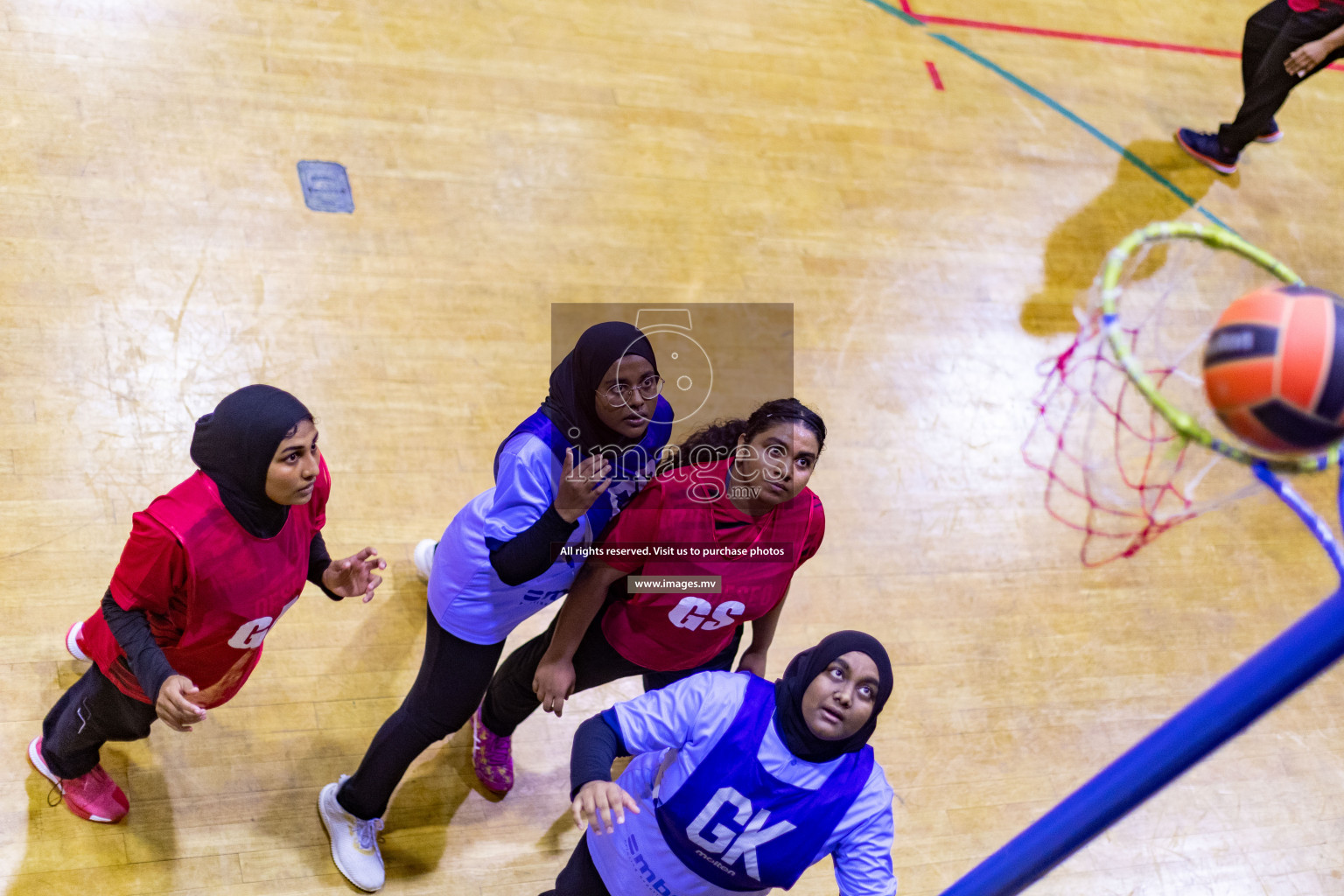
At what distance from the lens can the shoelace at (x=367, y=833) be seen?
2949 mm

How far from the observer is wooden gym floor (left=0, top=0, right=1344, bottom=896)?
3.22 metres

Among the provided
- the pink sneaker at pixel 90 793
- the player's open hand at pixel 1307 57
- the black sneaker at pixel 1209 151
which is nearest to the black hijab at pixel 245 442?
the pink sneaker at pixel 90 793

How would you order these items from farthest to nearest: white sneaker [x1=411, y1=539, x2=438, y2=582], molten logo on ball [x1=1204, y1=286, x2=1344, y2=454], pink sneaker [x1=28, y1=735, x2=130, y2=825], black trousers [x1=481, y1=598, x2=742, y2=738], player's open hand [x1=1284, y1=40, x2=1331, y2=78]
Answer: player's open hand [x1=1284, y1=40, x2=1331, y2=78], white sneaker [x1=411, y1=539, x2=438, y2=582], pink sneaker [x1=28, y1=735, x2=130, y2=825], black trousers [x1=481, y1=598, x2=742, y2=738], molten logo on ball [x1=1204, y1=286, x2=1344, y2=454]

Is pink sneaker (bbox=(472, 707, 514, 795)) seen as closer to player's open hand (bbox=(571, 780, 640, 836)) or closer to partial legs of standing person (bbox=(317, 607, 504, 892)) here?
partial legs of standing person (bbox=(317, 607, 504, 892))

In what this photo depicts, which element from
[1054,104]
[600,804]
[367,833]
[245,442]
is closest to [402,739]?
[367,833]

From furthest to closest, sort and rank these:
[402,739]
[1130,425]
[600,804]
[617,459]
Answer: [1130,425], [402,739], [617,459], [600,804]

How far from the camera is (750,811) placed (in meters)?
2.27

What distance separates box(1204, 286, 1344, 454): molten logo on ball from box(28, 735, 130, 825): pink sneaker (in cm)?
285

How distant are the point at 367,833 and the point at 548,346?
1943mm

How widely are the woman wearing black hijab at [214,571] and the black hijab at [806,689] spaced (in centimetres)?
107

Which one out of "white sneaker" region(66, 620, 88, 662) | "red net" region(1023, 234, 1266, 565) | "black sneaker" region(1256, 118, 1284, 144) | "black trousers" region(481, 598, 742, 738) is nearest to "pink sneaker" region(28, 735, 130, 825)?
"white sneaker" region(66, 620, 88, 662)

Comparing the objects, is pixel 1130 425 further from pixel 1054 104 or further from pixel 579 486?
pixel 579 486

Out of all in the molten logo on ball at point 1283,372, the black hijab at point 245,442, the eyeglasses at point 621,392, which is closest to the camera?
the molten logo on ball at point 1283,372

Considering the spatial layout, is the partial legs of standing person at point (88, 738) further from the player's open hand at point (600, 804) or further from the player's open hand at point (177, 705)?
the player's open hand at point (600, 804)
